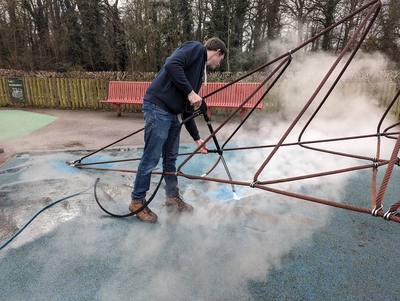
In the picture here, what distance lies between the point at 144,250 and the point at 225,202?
1.12 m

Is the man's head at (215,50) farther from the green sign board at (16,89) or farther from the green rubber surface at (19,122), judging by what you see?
the green sign board at (16,89)

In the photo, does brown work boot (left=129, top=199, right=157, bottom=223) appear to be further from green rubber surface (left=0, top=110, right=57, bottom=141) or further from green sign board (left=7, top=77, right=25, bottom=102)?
green sign board (left=7, top=77, right=25, bottom=102)

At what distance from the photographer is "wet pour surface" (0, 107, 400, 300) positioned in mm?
1890

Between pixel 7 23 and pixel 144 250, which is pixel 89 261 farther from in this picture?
pixel 7 23

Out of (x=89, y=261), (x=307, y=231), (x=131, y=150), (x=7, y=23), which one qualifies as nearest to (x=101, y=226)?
(x=89, y=261)

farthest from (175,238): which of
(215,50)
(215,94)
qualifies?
(215,94)

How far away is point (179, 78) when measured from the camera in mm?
2268

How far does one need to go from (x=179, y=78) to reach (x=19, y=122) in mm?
7082

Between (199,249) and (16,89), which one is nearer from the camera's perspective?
(199,249)

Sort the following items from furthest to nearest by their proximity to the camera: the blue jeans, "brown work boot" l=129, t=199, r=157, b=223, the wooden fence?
the wooden fence
"brown work boot" l=129, t=199, r=157, b=223
the blue jeans

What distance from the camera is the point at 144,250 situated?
7.44ft

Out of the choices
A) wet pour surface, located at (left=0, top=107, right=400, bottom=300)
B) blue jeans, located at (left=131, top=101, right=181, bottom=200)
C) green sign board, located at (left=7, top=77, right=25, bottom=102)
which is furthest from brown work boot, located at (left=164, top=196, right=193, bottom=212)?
green sign board, located at (left=7, top=77, right=25, bottom=102)

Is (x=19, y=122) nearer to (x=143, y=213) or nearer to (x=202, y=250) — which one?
(x=143, y=213)

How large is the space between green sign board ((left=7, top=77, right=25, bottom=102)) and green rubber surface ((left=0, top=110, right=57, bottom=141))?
3.53ft
